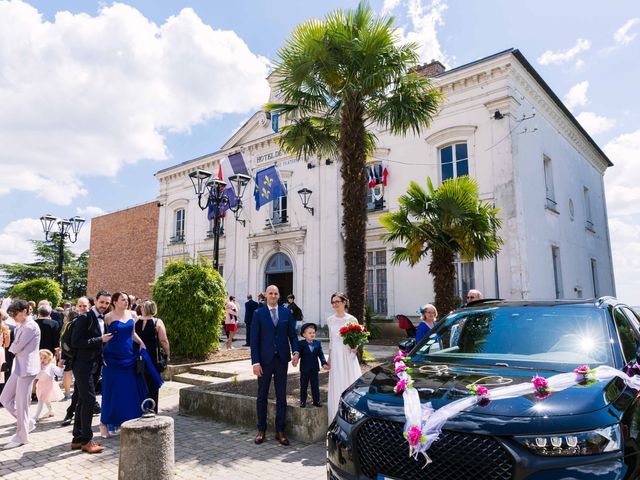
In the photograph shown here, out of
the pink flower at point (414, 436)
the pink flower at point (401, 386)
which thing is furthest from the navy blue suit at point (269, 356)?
the pink flower at point (414, 436)

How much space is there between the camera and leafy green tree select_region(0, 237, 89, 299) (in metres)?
41.8

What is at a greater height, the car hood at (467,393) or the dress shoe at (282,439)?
the car hood at (467,393)

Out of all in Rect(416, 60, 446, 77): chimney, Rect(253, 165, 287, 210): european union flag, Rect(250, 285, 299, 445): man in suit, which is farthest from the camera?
Rect(253, 165, 287, 210): european union flag

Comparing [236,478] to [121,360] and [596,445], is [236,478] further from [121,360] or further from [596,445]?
[596,445]

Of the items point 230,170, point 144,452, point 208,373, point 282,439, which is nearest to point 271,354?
point 282,439

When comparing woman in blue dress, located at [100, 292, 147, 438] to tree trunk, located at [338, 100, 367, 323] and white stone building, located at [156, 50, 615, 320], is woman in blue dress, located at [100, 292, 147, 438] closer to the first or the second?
tree trunk, located at [338, 100, 367, 323]

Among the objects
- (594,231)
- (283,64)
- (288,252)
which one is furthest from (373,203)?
(594,231)

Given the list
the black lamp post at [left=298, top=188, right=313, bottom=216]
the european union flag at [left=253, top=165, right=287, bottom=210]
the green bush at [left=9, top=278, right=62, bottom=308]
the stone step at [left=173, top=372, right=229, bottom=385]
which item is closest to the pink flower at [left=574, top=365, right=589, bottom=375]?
the stone step at [left=173, top=372, right=229, bottom=385]

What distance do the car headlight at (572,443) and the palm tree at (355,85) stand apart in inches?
248

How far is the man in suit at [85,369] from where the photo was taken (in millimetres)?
5324

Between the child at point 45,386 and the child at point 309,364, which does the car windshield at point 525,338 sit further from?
the child at point 45,386

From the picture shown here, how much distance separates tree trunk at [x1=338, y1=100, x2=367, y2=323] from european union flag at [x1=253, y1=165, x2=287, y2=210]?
1038 centimetres

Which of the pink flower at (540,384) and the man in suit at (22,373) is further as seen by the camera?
the man in suit at (22,373)

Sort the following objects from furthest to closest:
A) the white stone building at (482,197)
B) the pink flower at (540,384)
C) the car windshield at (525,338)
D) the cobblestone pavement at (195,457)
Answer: the white stone building at (482,197) < the cobblestone pavement at (195,457) < the car windshield at (525,338) < the pink flower at (540,384)
